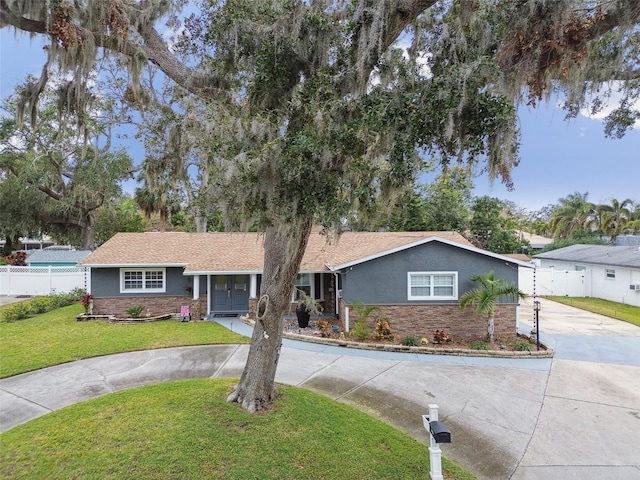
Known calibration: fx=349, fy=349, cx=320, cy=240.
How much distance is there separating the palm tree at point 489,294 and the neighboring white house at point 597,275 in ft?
33.2

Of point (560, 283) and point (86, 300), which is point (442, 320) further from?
point (560, 283)

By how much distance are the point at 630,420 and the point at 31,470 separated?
28.8 ft

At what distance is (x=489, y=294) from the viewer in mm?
9984

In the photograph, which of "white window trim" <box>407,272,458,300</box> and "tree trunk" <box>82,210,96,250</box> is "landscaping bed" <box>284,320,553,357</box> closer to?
"white window trim" <box>407,272,458,300</box>

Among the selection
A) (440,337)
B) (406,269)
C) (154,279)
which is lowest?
(440,337)

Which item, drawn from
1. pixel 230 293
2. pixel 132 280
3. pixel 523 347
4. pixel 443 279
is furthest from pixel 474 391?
pixel 132 280

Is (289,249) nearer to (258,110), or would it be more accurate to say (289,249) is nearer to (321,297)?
(258,110)

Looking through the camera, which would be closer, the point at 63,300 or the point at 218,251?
the point at 218,251

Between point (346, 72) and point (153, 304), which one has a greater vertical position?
point (346, 72)

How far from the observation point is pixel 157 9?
15.9 feet

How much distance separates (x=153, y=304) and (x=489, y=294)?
11645mm

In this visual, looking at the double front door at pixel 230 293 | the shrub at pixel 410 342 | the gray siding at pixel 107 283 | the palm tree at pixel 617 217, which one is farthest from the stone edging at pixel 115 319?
the palm tree at pixel 617 217

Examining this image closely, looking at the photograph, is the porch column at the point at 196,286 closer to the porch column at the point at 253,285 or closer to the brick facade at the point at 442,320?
the porch column at the point at 253,285

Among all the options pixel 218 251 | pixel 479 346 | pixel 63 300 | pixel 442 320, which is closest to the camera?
pixel 479 346
